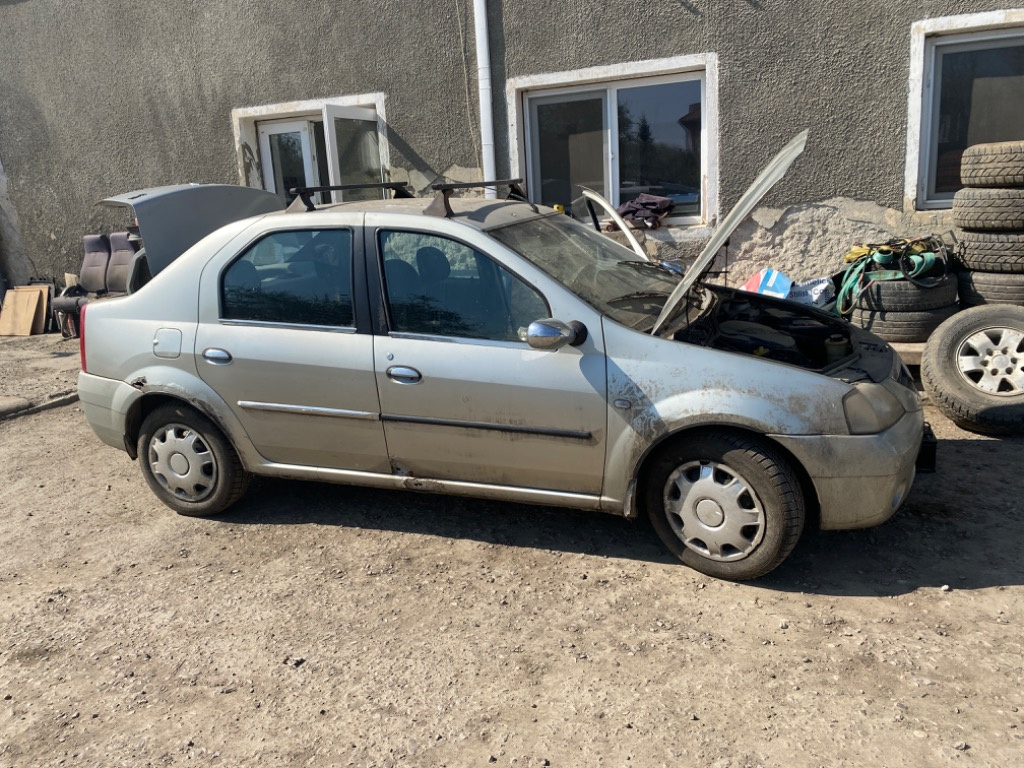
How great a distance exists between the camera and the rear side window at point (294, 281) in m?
3.88

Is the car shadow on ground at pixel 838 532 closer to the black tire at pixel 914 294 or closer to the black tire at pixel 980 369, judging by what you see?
the black tire at pixel 980 369

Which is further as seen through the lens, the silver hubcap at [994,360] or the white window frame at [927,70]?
the white window frame at [927,70]

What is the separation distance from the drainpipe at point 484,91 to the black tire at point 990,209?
12.7 ft

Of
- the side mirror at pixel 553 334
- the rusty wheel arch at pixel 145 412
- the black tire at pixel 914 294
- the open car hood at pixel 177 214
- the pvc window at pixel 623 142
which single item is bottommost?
the rusty wheel arch at pixel 145 412

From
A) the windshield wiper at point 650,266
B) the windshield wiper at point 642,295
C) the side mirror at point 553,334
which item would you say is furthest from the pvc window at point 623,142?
the side mirror at point 553,334

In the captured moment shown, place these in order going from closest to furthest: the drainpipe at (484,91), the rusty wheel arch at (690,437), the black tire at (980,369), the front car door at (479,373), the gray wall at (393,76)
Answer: the rusty wheel arch at (690,437), the front car door at (479,373), the black tire at (980,369), the gray wall at (393,76), the drainpipe at (484,91)

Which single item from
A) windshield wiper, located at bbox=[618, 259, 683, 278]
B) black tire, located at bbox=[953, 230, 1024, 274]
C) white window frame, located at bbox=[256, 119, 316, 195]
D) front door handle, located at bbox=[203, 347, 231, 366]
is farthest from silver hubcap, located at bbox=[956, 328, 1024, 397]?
white window frame, located at bbox=[256, 119, 316, 195]

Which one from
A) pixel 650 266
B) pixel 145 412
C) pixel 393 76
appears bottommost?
pixel 145 412

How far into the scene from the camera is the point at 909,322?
18.6 ft

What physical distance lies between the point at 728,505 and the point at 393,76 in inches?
247

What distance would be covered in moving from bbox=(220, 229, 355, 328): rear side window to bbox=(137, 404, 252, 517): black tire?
65cm

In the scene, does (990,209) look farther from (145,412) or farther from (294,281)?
(145,412)

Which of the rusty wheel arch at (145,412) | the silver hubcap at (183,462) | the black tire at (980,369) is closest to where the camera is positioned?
the rusty wheel arch at (145,412)

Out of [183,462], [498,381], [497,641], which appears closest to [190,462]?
[183,462]
